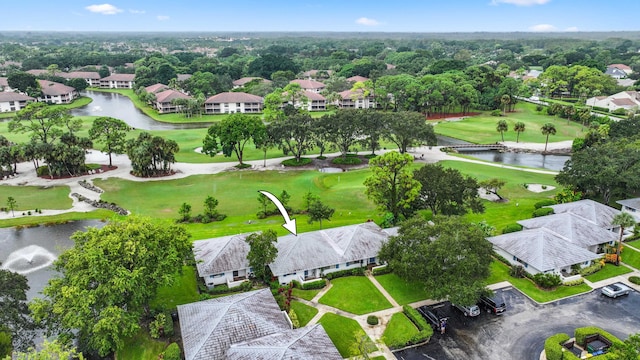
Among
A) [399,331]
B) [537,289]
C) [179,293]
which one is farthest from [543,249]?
[179,293]

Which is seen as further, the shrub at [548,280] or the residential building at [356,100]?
the residential building at [356,100]

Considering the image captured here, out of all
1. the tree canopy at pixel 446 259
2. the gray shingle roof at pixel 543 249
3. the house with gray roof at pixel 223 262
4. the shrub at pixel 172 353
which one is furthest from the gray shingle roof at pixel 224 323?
the gray shingle roof at pixel 543 249

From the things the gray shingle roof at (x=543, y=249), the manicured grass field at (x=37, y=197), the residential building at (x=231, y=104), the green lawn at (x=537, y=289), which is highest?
the residential building at (x=231, y=104)

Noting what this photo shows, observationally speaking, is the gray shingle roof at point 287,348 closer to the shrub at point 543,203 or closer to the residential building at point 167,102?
the shrub at point 543,203

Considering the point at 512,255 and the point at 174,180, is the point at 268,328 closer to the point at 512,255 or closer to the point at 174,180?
the point at 512,255

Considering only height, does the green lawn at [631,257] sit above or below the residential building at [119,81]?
below

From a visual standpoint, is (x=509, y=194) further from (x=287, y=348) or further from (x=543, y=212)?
(x=287, y=348)

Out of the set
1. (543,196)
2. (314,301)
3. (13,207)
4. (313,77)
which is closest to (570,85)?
(313,77)

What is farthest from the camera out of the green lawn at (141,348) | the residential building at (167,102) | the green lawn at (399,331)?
the residential building at (167,102)
